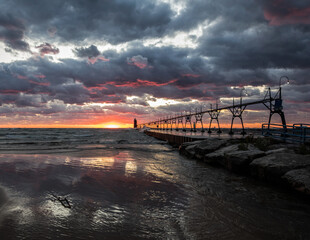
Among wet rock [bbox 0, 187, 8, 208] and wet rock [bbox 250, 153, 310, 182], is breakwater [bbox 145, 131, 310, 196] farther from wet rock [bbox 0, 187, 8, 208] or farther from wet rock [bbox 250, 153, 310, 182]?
wet rock [bbox 0, 187, 8, 208]

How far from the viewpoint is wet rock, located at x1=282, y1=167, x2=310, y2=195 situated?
544 centimetres

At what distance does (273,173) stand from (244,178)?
49.9 inches

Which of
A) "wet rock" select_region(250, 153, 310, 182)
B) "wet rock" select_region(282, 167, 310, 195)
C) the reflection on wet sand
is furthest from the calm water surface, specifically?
"wet rock" select_region(250, 153, 310, 182)

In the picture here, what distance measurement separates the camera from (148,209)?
4.71 meters

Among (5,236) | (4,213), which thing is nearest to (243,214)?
(5,236)

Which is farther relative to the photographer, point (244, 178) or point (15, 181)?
point (244, 178)

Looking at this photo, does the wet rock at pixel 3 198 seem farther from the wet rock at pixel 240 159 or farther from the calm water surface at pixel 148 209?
the wet rock at pixel 240 159

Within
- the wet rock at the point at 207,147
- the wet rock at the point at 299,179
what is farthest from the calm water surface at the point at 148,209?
the wet rock at the point at 207,147

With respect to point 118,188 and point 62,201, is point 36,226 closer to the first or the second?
point 62,201

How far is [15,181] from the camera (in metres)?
7.29

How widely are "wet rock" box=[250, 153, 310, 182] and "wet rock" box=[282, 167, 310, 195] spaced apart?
40 centimetres

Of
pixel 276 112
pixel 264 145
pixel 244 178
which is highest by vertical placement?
pixel 276 112

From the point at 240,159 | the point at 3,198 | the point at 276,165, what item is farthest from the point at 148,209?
the point at 240,159

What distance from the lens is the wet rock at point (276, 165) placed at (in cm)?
657
